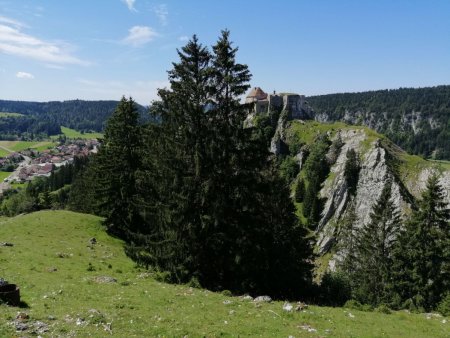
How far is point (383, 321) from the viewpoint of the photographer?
18.6m

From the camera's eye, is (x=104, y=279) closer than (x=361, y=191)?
Yes

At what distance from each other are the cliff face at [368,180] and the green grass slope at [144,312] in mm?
73400

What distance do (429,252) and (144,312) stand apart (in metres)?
37.0

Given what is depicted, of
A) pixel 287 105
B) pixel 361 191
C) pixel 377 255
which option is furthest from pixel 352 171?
pixel 377 255

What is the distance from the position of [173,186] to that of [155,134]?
5.35 meters

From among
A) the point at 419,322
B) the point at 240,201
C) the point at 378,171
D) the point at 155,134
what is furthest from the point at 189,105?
the point at 378,171

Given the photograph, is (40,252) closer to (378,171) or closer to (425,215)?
(425,215)

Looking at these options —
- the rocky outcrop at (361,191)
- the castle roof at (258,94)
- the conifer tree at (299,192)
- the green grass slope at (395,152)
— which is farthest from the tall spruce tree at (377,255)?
the castle roof at (258,94)

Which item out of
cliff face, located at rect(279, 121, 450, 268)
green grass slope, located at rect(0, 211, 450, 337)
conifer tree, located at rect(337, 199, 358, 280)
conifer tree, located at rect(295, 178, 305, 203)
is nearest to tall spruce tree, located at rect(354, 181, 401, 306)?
conifer tree, located at rect(337, 199, 358, 280)

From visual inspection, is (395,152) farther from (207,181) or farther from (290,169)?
(207,181)

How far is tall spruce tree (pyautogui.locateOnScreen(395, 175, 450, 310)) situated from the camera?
4166cm

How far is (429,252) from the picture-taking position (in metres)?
41.5

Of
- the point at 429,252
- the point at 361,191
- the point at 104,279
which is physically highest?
the point at 104,279

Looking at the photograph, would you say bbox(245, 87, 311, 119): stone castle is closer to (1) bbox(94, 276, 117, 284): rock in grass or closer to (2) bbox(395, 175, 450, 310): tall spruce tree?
(2) bbox(395, 175, 450, 310): tall spruce tree
